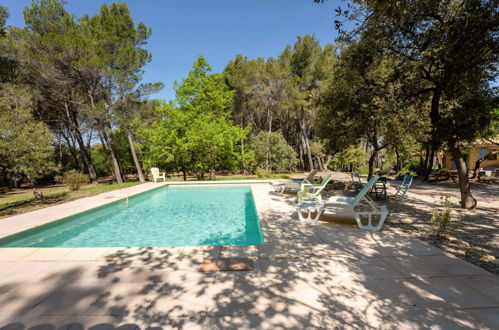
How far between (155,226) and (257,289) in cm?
509

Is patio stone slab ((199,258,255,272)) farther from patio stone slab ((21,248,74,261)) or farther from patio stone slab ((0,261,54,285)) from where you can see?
patio stone slab ((21,248,74,261))

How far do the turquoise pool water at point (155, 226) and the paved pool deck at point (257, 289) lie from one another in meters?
1.53

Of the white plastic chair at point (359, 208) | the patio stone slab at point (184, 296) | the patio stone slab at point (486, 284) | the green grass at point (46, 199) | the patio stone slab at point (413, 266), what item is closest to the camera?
the patio stone slab at point (184, 296)

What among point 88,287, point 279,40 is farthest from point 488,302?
point 279,40

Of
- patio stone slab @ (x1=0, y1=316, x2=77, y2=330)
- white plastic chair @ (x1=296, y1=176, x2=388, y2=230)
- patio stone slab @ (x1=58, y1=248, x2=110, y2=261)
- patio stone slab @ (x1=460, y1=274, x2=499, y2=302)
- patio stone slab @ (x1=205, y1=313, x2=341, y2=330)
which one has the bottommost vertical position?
patio stone slab @ (x1=0, y1=316, x2=77, y2=330)

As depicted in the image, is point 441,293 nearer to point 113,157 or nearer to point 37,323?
point 37,323

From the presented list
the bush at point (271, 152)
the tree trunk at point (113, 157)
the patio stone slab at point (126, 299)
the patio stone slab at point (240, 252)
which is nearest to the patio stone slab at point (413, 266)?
the patio stone slab at point (240, 252)

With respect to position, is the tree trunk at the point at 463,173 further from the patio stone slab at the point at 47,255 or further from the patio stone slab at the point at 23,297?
the patio stone slab at the point at 47,255

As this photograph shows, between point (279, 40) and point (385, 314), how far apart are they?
22.1m

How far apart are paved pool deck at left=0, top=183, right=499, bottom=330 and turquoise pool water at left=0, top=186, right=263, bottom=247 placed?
60.3 inches

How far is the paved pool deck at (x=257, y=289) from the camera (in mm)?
2170

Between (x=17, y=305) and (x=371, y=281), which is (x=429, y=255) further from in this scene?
(x=17, y=305)

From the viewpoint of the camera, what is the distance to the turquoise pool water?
5395mm

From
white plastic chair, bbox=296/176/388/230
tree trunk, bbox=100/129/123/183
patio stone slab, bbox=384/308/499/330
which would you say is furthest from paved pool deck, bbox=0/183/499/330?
tree trunk, bbox=100/129/123/183
